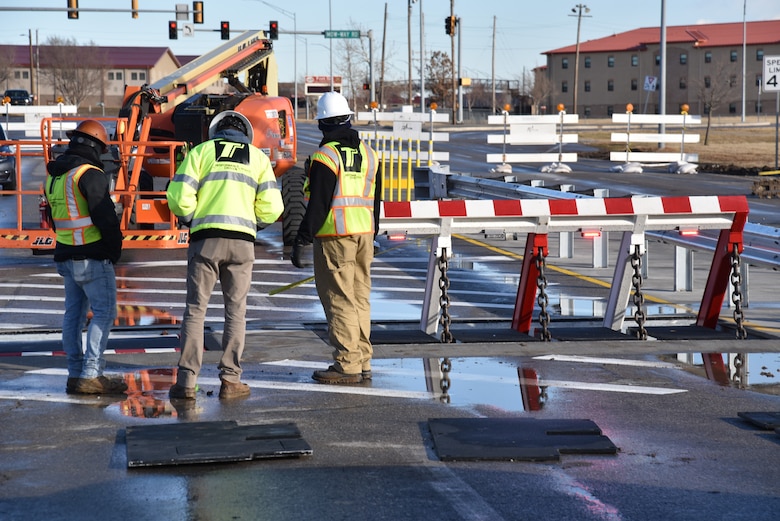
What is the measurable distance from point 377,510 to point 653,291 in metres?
8.64

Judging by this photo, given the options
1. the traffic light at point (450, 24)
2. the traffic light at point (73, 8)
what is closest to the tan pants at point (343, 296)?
the traffic light at point (73, 8)

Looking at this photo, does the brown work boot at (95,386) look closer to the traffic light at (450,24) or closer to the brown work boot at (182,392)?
the brown work boot at (182,392)

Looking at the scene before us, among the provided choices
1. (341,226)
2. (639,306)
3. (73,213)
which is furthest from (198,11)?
(73,213)

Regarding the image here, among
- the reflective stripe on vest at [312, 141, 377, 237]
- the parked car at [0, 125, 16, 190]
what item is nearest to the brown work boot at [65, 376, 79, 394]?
the reflective stripe on vest at [312, 141, 377, 237]

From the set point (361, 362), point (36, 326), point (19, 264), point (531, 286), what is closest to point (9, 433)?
point (361, 362)

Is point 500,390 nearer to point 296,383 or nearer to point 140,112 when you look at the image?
point 296,383

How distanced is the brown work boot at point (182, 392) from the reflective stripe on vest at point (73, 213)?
3.83 ft

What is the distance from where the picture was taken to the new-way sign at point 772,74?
102ft

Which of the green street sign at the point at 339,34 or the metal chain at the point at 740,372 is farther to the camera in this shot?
the green street sign at the point at 339,34

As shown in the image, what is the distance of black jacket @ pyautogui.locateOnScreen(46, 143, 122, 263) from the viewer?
8.03 metres

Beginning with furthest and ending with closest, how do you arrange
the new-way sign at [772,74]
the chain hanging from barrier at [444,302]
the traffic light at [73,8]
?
the traffic light at [73,8]
the new-way sign at [772,74]
the chain hanging from barrier at [444,302]

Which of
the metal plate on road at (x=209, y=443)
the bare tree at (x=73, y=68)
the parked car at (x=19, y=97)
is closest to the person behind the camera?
the metal plate on road at (x=209, y=443)

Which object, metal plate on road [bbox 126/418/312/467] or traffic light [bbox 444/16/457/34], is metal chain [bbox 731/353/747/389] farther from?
traffic light [bbox 444/16/457/34]

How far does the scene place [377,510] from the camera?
18.3 feet
